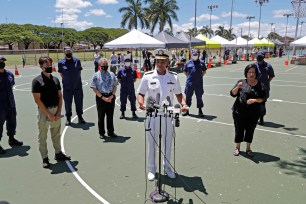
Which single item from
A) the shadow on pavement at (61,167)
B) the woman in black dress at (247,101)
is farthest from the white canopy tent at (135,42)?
the shadow on pavement at (61,167)

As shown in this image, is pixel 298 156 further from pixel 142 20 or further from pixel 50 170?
pixel 142 20

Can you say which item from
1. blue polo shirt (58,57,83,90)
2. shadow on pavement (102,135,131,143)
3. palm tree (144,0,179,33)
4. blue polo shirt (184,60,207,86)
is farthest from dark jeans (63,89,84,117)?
palm tree (144,0,179,33)

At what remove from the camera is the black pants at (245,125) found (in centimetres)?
555

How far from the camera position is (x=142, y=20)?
49.9 metres

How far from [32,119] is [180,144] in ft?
16.6

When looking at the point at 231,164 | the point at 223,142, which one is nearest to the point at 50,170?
the point at 231,164

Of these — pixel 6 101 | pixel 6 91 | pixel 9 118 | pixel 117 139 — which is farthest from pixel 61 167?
pixel 6 91

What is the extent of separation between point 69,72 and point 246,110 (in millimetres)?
4856

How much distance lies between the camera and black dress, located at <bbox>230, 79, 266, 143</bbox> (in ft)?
17.9

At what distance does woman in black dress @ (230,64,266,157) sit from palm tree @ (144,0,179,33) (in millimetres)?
45487

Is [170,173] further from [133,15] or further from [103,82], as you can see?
[133,15]

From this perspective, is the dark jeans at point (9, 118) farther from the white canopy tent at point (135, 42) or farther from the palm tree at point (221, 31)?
the palm tree at point (221, 31)

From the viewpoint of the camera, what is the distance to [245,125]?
18.4ft

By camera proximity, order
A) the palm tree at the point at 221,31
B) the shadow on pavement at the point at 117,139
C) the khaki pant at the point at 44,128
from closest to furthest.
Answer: the khaki pant at the point at 44,128, the shadow on pavement at the point at 117,139, the palm tree at the point at 221,31
